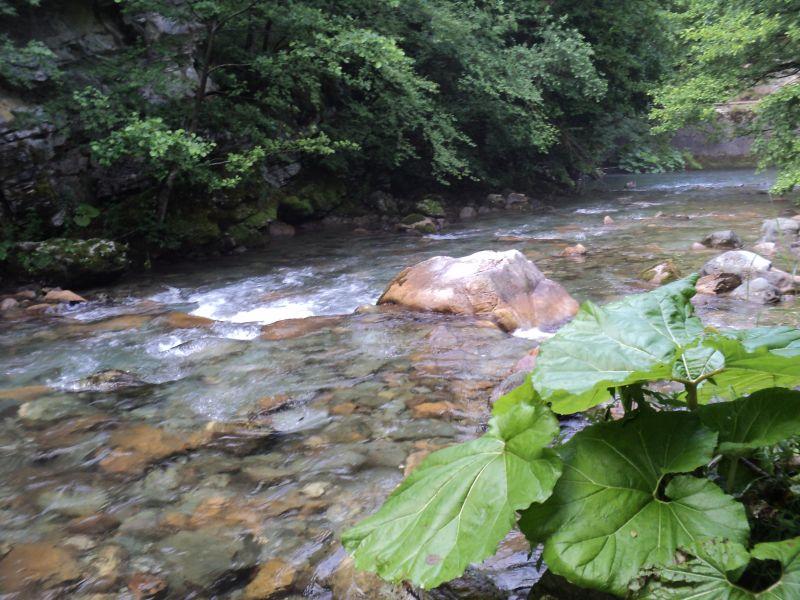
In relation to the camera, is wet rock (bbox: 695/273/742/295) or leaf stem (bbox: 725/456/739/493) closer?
leaf stem (bbox: 725/456/739/493)

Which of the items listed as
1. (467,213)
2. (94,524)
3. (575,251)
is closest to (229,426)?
(94,524)

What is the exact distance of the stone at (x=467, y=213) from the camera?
49.3 ft

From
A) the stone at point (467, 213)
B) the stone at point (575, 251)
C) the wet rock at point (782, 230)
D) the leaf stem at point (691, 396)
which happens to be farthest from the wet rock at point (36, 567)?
the stone at point (467, 213)

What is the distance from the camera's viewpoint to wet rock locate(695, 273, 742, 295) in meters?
6.67

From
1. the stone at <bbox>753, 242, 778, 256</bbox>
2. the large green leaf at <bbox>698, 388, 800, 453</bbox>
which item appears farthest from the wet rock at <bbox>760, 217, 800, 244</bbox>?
the large green leaf at <bbox>698, 388, 800, 453</bbox>

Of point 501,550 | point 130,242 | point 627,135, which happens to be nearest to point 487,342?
point 501,550

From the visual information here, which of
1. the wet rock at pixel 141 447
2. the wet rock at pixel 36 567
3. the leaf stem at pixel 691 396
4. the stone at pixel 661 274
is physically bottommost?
the stone at pixel 661 274

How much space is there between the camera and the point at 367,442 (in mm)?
3377

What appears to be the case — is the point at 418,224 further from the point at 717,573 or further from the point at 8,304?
the point at 717,573

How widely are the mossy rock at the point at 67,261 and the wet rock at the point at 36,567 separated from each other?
666cm

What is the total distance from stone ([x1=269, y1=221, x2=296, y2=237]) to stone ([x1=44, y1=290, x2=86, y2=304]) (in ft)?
17.8

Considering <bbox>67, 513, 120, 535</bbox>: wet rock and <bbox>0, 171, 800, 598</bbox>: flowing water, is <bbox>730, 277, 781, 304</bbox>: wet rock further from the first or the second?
<bbox>67, 513, 120, 535</bbox>: wet rock

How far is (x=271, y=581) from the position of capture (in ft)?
7.37

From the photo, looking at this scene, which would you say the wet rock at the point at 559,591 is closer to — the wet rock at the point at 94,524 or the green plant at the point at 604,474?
the green plant at the point at 604,474
